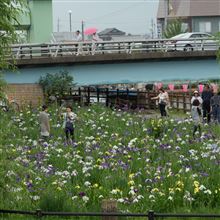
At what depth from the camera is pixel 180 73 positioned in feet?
129

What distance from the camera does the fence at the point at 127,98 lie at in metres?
38.6

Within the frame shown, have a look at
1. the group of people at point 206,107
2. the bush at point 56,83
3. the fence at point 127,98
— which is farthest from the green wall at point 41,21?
the group of people at point 206,107

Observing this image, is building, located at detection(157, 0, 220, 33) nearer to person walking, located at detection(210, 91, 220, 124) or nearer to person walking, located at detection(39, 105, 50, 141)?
person walking, located at detection(210, 91, 220, 124)

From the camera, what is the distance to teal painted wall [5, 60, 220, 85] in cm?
3772

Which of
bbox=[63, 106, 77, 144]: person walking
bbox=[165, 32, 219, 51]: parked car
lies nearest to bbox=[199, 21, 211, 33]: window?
bbox=[165, 32, 219, 51]: parked car

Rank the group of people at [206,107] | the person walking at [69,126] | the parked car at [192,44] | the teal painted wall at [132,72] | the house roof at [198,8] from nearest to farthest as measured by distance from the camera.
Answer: the person walking at [69,126]
the group of people at [206,107]
the teal painted wall at [132,72]
the parked car at [192,44]
the house roof at [198,8]

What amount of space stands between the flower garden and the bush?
38.6ft

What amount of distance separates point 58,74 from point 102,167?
2119 cm

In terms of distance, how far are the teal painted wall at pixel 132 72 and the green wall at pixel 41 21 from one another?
37.0ft

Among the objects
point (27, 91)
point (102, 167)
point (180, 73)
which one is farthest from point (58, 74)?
point (102, 167)

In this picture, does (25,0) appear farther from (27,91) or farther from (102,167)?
(27,91)

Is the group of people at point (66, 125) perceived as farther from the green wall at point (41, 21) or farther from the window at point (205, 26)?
the window at point (205, 26)

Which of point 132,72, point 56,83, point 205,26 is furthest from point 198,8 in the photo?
point 56,83

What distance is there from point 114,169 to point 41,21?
34.4m
